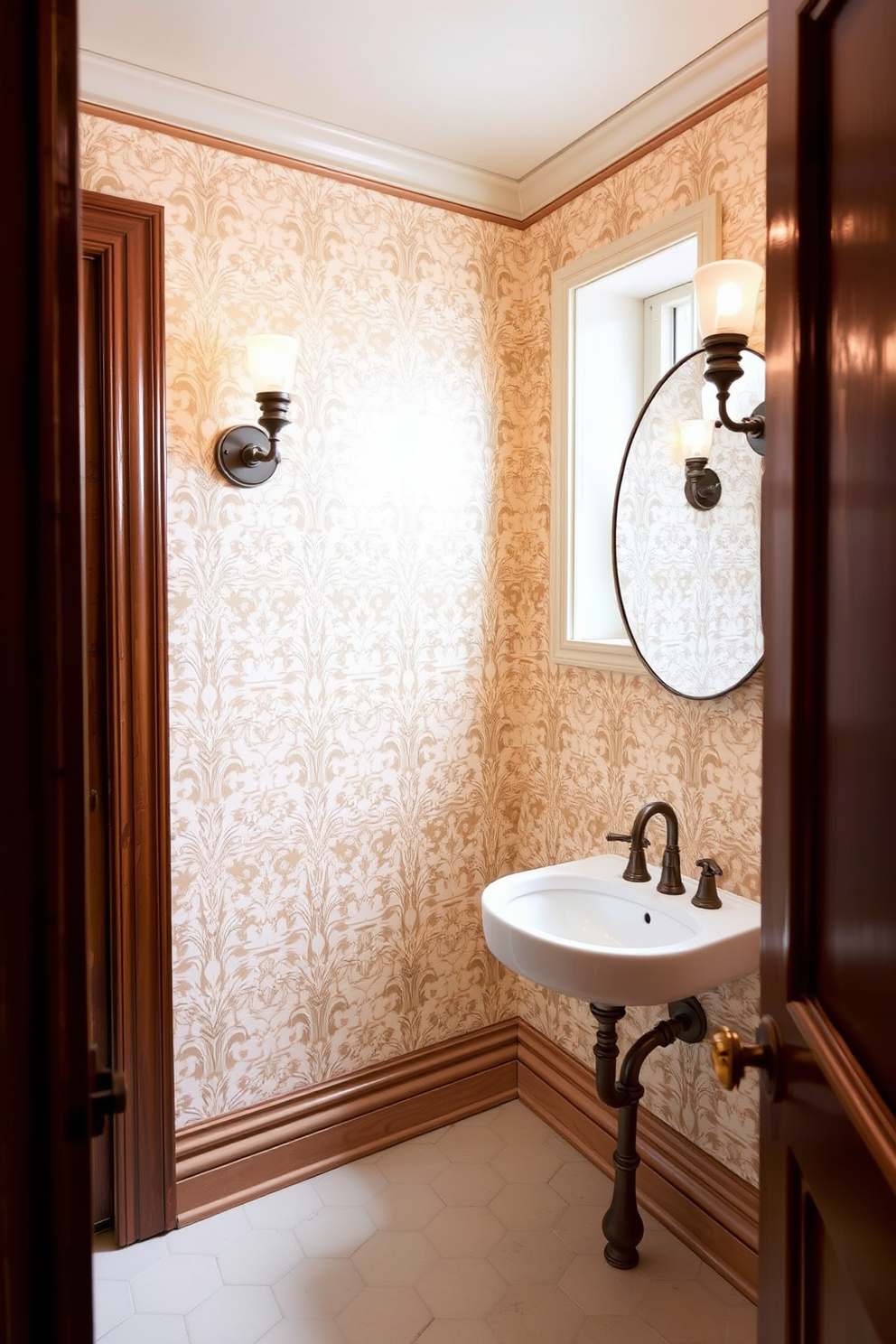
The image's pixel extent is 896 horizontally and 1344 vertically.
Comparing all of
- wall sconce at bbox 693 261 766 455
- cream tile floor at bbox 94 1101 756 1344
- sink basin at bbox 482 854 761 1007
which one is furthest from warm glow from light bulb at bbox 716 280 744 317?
cream tile floor at bbox 94 1101 756 1344

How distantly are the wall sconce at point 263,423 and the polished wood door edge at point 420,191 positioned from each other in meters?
0.46

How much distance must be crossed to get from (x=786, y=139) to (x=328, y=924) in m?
1.92

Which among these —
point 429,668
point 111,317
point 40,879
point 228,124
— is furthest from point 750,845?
point 228,124

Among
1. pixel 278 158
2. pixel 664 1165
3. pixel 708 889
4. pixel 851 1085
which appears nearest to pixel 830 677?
pixel 851 1085

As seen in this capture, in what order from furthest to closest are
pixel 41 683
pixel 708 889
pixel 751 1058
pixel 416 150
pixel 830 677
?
pixel 416 150 < pixel 708 889 < pixel 751 1058 < pixel 830 677 < pixel 41 683

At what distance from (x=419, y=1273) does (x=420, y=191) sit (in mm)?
2496

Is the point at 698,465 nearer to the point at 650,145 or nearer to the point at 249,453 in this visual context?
the point at 650,145

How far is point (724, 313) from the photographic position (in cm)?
161

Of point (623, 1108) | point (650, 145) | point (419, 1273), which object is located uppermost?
point (650, 145)

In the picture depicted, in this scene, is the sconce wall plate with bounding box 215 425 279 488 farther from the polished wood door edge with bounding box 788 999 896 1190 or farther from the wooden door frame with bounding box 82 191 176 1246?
the polished wood door edge with bounding box 788 999 896 1190

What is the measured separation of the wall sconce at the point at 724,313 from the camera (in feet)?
5.25

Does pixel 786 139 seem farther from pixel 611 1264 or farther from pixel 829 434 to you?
pixel 611 1264

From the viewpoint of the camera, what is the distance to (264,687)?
2117 mm

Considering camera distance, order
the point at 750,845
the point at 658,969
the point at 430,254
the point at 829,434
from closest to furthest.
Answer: the point at 829,434 → the point at 658,969 → the point at 750,845 → the point at 430,254
